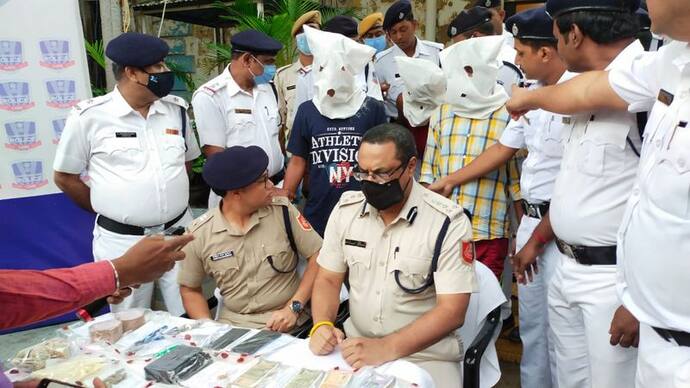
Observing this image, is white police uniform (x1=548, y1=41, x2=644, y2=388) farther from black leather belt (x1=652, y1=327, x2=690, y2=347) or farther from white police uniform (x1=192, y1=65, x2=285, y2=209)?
white police uniform (x1=192, y1=65, x2=285, y2=209)

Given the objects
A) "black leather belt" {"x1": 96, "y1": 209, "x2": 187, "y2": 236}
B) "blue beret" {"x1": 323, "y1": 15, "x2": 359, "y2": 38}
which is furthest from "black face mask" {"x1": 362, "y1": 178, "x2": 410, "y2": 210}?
"blue beret" {"x1": 323, "y1": 15, "x2": 359, "y2": 38}

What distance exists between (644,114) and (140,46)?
247 cm

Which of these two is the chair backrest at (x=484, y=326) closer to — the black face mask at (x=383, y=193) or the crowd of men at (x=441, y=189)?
the crowd of men at (x=441, y=189)

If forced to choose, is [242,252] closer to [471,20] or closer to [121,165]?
[121,165]

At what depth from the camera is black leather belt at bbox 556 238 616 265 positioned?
190 cm

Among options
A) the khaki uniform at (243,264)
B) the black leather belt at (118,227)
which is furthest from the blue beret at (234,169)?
the black leather belt at (118,227)

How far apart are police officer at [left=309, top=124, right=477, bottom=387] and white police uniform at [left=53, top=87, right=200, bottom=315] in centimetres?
119

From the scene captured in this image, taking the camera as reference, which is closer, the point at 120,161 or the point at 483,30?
the point at 120,161

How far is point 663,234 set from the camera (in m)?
1.38

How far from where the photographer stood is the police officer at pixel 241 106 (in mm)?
3607

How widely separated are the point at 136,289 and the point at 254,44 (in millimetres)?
1811

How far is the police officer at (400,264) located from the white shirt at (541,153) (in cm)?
52

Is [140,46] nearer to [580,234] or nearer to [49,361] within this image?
[49,361]

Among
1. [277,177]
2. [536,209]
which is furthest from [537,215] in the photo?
[277,177]
